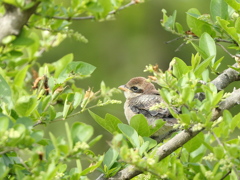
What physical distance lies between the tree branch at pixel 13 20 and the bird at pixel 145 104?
1788mm

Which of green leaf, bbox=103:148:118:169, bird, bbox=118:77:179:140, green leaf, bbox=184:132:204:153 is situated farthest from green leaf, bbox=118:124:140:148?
bird, bbox=118:77:179:140

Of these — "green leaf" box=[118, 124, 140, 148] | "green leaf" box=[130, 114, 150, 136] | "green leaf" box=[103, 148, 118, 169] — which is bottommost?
"green leaf" box=[103, 148, 118, 169]

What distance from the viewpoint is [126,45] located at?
12906 mm

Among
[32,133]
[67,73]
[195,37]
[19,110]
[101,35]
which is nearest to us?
[32,133]

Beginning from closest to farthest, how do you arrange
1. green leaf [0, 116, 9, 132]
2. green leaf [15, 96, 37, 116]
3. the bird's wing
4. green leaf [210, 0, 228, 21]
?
green leaf [0, 116, 9, 132] < green leaf [15, 96, 37, 116] < green leaf [210, 0, 228, 21] < the bird's wing

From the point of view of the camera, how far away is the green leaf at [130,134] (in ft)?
8.11

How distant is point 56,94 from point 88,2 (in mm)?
583

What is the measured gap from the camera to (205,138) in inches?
93.0

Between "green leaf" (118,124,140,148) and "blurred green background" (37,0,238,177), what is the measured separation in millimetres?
8727

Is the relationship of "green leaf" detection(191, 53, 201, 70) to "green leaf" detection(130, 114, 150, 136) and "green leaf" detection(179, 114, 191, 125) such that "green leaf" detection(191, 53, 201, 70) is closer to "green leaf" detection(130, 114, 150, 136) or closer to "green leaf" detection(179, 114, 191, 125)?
"green leaf" detection(130, 114, 150, 136)

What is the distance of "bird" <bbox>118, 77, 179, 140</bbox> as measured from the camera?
4.44m

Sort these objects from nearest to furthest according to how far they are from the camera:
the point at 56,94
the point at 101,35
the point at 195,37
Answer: the point at 56,94, the point at 195,37, the point at 101,35

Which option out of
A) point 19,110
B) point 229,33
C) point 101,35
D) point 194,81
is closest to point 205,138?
point 194,81

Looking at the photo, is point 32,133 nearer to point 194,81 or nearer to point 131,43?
point 194,81
